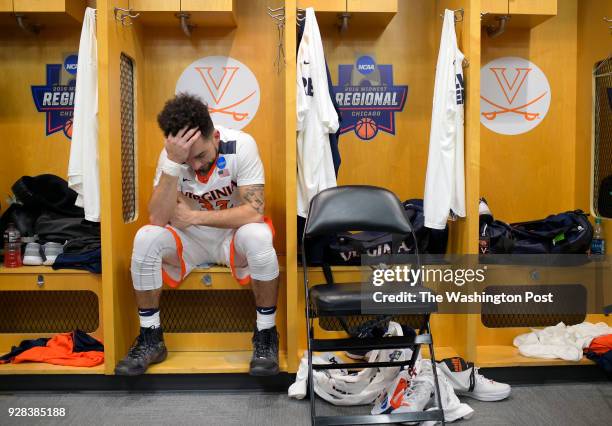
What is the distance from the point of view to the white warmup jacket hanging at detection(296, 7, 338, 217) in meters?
2.69

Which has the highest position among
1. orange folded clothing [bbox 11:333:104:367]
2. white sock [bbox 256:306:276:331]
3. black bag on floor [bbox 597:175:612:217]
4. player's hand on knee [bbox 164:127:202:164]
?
player's hand on knee [bbox 164:127:202:164]

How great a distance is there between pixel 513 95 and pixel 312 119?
132cm

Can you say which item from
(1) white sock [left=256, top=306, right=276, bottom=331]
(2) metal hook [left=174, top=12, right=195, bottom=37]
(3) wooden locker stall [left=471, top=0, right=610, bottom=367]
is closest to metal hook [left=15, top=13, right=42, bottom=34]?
(2) metal hook [left=174, top=12, right=195, bottom=37]

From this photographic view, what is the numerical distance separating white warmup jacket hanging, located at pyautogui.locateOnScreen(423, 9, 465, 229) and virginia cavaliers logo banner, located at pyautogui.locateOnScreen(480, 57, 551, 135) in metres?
0.65

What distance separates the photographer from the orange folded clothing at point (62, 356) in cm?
261

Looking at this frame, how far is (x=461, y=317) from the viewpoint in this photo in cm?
279

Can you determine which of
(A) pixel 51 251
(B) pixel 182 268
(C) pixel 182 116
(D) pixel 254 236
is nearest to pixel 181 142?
(C) pixel 182 116

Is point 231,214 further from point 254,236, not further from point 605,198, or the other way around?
point 605,198

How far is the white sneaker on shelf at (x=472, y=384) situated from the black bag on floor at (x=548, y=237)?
65 cm

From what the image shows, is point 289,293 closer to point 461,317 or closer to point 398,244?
point 398,244

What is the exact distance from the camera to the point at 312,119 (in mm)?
2699

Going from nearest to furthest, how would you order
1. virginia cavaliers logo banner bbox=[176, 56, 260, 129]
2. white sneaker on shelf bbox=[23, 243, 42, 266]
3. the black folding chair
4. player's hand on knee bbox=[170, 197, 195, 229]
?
1. the black folding chair
2. player's hand on knee bbox=[170, 197, 195, 229]
3. white sneaker on shelf bbox=[23, 243, 42, 266]
4. virginia cavaliers logo banner bbox=[176, 56, 260, 129]

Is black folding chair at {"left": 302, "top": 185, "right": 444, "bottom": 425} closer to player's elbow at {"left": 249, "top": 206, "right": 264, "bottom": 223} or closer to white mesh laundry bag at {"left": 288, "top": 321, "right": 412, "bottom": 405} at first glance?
white mesh laundry bag at {"left": 288, "top": 321, "right": 412, "bottom": 405}

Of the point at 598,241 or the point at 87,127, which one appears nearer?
the point at 87,127
